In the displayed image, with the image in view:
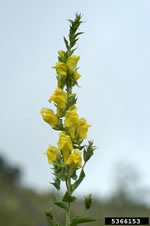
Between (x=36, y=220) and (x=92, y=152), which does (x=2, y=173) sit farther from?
(x=92, y=152)

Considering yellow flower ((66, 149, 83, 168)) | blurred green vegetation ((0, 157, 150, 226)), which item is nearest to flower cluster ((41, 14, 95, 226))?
yellow flower ((66, 149, 83, 168))

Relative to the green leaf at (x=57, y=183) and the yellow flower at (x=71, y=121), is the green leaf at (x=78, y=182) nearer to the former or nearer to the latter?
the green leaf at (x=57, y=183)

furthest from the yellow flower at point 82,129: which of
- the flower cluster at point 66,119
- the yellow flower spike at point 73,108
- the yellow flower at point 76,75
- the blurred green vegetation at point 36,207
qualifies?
the blurred green vegetation at point 36,207

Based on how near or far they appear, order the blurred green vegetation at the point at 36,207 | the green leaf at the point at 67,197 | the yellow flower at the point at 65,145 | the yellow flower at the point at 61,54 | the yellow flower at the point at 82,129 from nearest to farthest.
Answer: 1. the green leaf at the point at 67,197
2. the yellow flower at the point at 65,145
3. the yellow flower at the point at 82,129
4. the yellow flower at the point at 61,54
5. the blurred green vegetation at the point at 36,207

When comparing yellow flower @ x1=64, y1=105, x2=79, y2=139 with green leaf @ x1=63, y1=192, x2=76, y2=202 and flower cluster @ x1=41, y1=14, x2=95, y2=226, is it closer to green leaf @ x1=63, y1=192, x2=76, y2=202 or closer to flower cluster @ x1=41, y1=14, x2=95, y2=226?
flower cluster @ x1=41, y1=14, x2=95, y2=226

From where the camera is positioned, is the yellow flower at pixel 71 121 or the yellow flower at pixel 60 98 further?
the yellow flower at pixel 60 98

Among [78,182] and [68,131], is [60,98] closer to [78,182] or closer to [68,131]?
[68,131]

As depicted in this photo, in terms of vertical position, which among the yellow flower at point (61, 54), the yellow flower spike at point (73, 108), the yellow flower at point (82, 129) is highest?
the yellow flower at point (61, 54)
